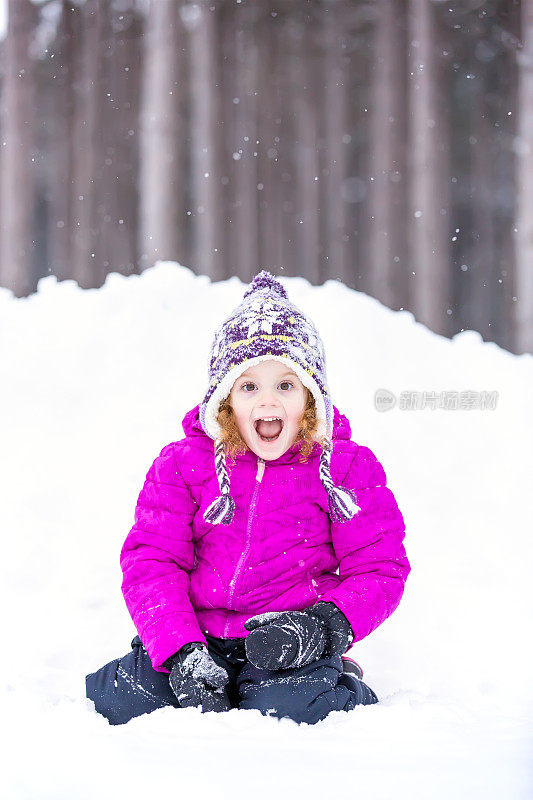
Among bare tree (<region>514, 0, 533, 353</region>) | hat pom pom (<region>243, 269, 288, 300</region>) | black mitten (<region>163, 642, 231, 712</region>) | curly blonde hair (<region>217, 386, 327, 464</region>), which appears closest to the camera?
black mitten (<region>163, 642, 231, 712</region>)

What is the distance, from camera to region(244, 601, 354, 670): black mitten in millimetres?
1239

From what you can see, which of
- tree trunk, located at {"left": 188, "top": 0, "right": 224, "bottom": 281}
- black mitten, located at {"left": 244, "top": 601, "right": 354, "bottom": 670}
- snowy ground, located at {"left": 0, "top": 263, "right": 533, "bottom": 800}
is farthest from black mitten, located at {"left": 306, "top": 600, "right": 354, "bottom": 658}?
tree trunk, located at {"left": 188, "top": 0, "right": 224, "bottom": 281}

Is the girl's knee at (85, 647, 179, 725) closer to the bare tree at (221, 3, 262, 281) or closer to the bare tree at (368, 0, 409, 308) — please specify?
the bare tree at (221, 3, 262, 281)

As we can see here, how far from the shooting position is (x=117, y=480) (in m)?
2.32

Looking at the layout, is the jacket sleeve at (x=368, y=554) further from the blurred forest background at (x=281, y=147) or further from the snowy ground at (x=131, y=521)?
the blurred forest background at (x=281, y=147)

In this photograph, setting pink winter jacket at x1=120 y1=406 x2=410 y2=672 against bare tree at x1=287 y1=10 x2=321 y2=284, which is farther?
bare tree at x1=287 y1=10 x2=321 y2=284

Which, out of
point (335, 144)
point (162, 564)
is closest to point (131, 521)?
point (162, 564)

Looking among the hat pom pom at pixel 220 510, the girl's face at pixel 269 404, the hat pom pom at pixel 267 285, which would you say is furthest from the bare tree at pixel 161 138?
the hat pom pom at pixel 220 510

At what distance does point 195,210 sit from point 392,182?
0.78 m

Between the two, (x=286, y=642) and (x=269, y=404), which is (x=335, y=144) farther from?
(x=286, y=642)

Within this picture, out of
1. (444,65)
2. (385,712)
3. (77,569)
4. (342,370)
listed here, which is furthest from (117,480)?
(444,65)

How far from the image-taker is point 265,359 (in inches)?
55.5

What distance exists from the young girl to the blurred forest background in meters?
1.53

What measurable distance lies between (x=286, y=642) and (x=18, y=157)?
2254 mm
